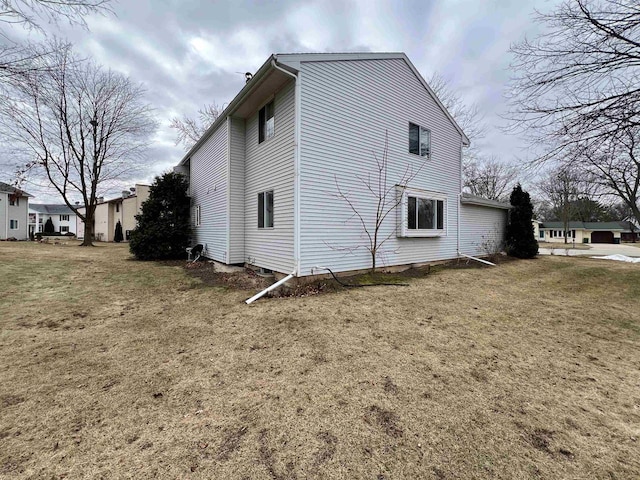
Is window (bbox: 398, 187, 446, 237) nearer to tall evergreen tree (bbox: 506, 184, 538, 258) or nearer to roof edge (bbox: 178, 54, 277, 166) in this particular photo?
roof edge (bbox: 178, 54, 277, 166)

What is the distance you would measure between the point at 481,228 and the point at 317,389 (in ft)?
41.1

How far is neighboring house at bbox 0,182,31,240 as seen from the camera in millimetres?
25156

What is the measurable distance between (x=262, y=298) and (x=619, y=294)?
851 cm

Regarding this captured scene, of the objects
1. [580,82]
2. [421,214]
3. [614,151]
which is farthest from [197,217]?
[614,151]

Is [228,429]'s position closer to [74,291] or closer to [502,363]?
[502,363]

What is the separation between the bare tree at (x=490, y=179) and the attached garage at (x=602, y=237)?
27561 mm

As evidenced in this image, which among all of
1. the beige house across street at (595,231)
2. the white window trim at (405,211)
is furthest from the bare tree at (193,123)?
the beige house across street at (595,231)

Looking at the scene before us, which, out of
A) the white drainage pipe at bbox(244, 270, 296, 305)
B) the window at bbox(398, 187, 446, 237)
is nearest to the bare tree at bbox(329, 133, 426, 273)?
the window at bbox(398, 187, 446, 237)

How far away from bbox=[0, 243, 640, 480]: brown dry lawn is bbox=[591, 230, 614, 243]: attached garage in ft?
170

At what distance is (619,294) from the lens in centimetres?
689

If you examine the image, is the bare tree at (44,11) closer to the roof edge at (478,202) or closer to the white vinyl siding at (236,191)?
the white vinyl siding at (236,191)

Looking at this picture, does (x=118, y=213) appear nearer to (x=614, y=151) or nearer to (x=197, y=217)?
(x=197, y=217)

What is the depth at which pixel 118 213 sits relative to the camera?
2642cm

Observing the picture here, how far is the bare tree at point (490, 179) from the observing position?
2750 centimetres
